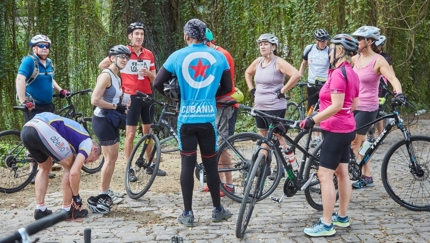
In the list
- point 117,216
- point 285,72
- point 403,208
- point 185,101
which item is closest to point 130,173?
point 117,216

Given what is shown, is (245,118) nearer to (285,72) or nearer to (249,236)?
(285,72)

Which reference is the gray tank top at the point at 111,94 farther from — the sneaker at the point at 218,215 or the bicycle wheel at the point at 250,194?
the bicycle wheel at the point at 250,194

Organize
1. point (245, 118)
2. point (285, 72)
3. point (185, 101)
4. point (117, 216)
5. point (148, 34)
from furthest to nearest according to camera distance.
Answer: point (245, 118) < point (148, 34) < point (285, 72) < point (117, 216) < point (185, 101)

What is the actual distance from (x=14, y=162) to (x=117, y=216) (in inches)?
88.9

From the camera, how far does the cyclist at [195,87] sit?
15.9 ft

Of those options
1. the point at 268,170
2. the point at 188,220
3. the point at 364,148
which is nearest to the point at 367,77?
the point at 364,148

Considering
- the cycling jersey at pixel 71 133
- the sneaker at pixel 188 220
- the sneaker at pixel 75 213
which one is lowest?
the sneaker at pixel 75 213

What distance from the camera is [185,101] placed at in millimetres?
4926

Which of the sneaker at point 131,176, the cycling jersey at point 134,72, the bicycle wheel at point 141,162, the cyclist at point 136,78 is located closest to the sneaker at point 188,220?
the bicycle wheel at point 141,162

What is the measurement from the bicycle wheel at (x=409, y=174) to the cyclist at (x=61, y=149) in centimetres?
325

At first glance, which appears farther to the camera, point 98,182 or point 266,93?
point 98,182

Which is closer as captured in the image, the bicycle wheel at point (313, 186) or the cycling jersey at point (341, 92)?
the cycling jersey at point (341, 92)

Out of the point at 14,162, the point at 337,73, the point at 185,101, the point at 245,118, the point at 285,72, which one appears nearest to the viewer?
the point at 337,73

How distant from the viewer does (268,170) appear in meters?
5.00
